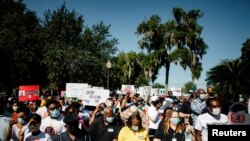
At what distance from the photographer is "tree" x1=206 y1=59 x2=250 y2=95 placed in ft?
109

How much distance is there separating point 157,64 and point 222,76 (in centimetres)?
1489

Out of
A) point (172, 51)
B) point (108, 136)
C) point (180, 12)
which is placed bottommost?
point (108, 136)

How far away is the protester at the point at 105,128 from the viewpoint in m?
7.95

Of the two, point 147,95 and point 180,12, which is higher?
point 180,12

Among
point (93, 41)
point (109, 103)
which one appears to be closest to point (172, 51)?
point (93, 41)

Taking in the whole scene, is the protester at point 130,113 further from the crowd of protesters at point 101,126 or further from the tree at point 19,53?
the tree at point 19,53

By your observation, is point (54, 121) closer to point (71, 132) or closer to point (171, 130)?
point (71, 132)

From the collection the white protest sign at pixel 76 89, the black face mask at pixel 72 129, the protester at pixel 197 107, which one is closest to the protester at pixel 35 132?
the black face mask at pixel 72 129

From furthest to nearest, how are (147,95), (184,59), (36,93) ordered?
1. (184,59)
2. (147,95)
3. (36,93)

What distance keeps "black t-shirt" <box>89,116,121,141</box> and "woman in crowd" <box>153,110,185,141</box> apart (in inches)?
41.7

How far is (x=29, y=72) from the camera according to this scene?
132 ft

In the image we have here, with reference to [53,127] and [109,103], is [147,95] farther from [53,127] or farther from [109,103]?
[53,127]

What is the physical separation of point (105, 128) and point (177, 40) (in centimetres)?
4095

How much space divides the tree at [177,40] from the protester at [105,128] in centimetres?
3958
